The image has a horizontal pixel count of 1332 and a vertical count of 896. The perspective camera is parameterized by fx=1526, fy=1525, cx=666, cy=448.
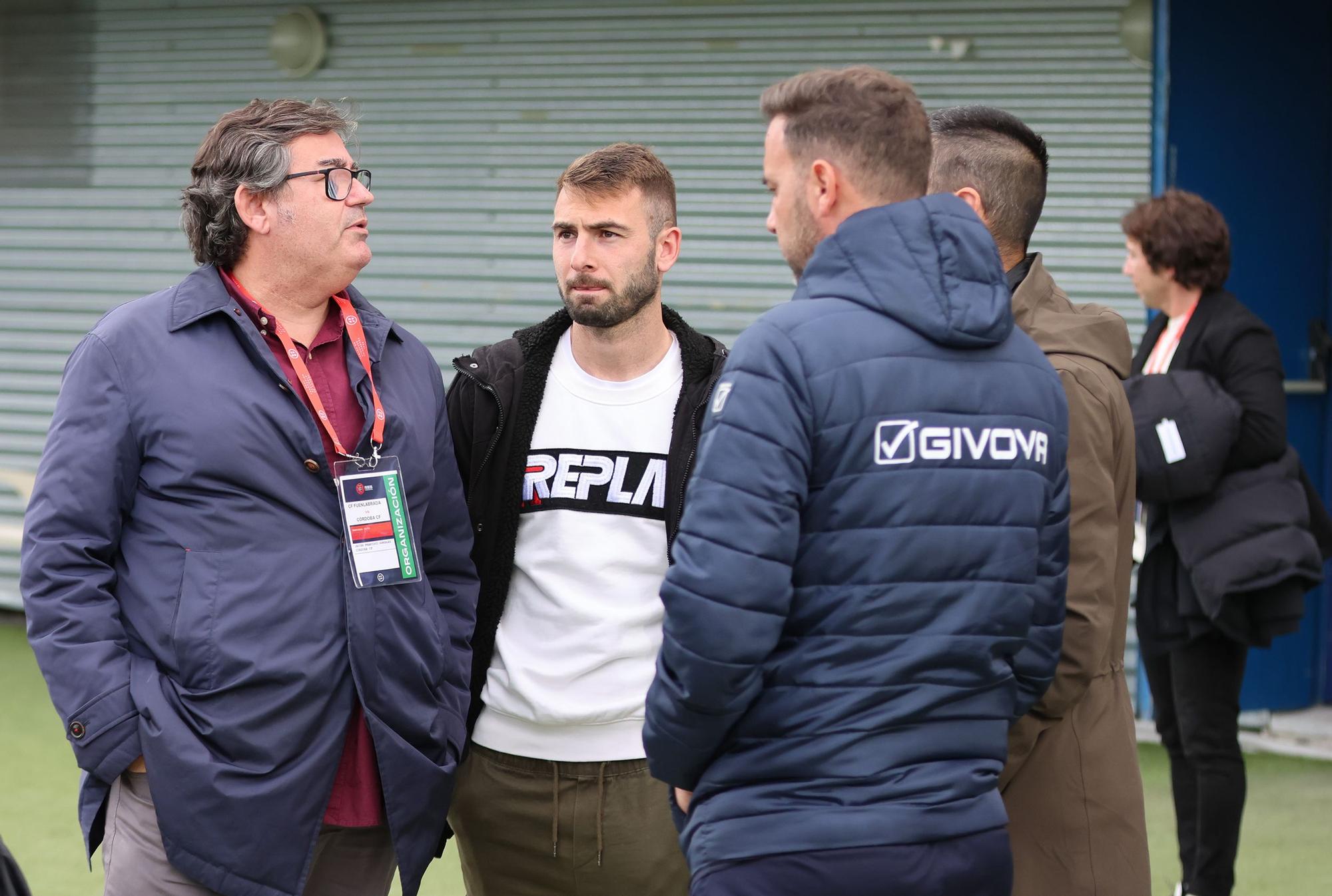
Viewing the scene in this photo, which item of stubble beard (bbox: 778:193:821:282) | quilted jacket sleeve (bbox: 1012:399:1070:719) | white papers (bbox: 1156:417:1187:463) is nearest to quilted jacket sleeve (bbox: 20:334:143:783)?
stubble beard (bbox: 778:193:821:282)

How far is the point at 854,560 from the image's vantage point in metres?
2.15

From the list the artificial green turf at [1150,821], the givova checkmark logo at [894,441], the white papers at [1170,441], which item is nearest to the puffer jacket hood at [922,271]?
the givova checkmark logo at [894,441]

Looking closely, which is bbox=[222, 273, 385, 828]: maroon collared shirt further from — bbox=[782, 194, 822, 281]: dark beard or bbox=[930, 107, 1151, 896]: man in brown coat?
bbox=[930, 107, 1151, 896]: man in brown coat

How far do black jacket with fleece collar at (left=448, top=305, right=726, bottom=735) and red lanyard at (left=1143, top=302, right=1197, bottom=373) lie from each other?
2.12 metres

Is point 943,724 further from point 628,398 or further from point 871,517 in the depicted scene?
point 628,398

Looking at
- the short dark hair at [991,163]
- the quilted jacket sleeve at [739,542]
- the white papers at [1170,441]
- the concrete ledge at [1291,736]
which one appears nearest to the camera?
the quilted jacket sleeve at [739,542]

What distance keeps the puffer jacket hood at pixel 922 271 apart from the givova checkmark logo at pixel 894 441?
14cm

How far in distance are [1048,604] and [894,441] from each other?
1.62 ft

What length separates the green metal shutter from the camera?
22.7 feet

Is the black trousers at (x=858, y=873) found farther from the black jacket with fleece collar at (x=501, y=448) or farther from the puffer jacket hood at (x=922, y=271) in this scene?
the black jacket with fleece collar at (x=501, y=448)

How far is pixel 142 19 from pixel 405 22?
5.62ft

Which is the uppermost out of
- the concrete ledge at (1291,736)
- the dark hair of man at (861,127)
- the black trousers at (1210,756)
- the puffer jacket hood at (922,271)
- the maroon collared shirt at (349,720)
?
the dark hair of man at (861,127)

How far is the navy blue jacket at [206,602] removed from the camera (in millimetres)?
2711

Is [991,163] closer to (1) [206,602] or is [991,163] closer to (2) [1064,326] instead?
(2) [1064,326]
